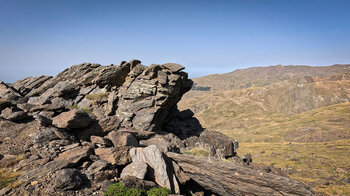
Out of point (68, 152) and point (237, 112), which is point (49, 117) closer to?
point (68, 152)

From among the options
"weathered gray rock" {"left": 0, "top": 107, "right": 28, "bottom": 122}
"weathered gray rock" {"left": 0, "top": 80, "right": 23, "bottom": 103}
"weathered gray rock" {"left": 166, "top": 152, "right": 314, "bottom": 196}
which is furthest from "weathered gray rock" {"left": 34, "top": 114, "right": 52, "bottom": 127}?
"weathered gray rock" {"left": 0, "top": 80, "right": 23, "bottom": 103}

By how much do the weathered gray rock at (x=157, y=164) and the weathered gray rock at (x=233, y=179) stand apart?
2.67m

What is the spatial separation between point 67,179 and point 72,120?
8.73m

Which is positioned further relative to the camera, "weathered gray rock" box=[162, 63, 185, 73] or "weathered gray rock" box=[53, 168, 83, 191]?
"weathered gray rock" box=[162, 63, 185, 73]

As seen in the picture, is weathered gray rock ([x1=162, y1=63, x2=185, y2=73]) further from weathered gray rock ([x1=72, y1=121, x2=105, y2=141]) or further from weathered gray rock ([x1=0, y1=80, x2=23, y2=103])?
weathered gray rock ([x1=0, y1=80, x2=23, y2=103])

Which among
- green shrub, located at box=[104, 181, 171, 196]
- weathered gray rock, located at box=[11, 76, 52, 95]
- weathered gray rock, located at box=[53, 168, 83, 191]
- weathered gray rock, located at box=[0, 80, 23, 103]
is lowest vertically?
green shrub, located at box=[104, 181, 171, 196]

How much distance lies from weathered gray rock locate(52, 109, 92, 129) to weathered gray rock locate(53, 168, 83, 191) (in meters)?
7.66

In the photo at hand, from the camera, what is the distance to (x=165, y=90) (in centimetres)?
3578

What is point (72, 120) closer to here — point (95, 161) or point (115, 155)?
point (95, 161)

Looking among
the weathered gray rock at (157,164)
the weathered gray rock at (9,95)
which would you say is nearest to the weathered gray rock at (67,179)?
the weathered gray rock at (157,164)

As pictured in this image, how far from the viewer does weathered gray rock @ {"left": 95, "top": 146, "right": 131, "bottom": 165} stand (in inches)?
610

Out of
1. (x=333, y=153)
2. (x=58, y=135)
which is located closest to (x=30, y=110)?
(x=58, y=135)

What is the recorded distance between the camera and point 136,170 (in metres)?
14.9

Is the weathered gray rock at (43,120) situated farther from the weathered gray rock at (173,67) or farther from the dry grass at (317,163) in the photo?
the dry grass at (317,163)
